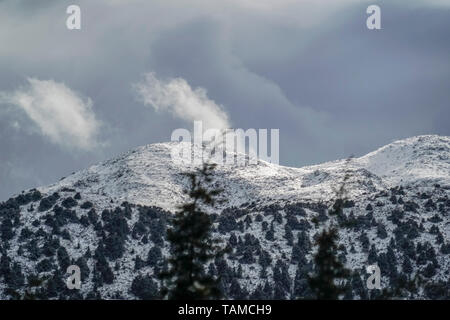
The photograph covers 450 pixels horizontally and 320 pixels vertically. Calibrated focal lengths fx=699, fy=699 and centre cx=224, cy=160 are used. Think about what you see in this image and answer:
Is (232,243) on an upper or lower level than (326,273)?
upper

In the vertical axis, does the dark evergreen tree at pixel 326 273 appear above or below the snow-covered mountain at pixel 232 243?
below

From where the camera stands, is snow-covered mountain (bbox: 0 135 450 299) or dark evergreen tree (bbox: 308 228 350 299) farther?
snow-covered mountain (bbox: 0 135 450 299)

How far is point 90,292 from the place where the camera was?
136125 mm

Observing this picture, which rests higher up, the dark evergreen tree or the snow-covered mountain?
the snow-covered mountain

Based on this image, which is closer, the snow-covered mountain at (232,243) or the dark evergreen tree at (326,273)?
the dark evergreen tree at (326,273)

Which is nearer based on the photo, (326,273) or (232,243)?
(326,273)

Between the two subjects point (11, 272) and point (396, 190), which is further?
point (396, 190)
